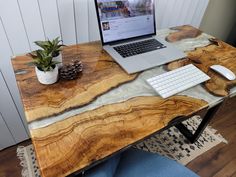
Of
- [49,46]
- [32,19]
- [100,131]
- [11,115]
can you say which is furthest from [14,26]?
[100,131]

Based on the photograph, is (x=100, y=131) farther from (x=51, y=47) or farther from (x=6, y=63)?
(x=6, y=63)

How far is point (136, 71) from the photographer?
35.8 inches

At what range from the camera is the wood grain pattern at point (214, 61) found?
89 cm

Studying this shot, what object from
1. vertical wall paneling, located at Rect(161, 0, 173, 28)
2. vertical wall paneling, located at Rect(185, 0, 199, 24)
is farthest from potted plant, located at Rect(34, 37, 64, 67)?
vertical wall paneling, located at Rect(185, 0, 199, 24)

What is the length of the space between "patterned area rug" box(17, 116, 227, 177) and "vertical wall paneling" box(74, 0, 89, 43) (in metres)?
0.79

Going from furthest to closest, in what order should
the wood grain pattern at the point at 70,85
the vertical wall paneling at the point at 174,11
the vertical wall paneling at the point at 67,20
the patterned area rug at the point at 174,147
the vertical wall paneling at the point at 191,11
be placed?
the vertical wall paneling at the point at 191,11
the vertical wall paneling at the point at 174,11
the patterned area rug at the point at 174,147
the vertical wall paneling at the point at 67,20
the wood grain pattern at the point at 70,85

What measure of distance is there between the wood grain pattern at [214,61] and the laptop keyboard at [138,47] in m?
0.15

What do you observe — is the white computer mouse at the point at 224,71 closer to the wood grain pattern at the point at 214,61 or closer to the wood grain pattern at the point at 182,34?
the wood grain pattern at the point at 214,61

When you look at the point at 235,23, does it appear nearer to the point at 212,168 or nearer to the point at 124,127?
the point at 212,168

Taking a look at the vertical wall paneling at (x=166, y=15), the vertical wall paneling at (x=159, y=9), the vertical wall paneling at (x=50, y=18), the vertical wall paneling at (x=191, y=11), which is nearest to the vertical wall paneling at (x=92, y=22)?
the vertical wall paneling at (x=50, y=18)

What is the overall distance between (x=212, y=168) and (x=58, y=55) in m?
1.30

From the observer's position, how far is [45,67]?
74 cm

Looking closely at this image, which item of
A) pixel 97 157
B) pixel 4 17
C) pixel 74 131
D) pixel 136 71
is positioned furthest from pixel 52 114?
pixel 4 17

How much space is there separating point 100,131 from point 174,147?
1011 millimetres
